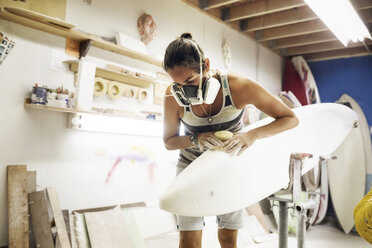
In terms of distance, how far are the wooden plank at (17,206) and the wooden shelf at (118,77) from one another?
2.61 ft

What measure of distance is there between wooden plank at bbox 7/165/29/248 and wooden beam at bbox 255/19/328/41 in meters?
3.67

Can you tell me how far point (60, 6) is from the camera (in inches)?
86.5

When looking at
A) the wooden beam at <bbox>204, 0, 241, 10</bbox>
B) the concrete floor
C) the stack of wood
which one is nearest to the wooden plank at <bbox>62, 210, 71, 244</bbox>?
the stack of wood

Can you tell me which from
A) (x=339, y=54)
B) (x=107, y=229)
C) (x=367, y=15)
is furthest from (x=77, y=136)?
(x=339, y=54)

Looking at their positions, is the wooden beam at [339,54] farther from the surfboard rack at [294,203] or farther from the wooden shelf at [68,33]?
the surfboard rack at [294,203]

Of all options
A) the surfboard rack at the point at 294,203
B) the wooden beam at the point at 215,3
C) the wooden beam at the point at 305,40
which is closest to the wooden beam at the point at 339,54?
the wooden beam at the point at 305,40

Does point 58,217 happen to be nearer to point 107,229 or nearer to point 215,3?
point 107,229

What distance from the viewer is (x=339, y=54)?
4.82 metres

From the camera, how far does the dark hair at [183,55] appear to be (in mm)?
1229

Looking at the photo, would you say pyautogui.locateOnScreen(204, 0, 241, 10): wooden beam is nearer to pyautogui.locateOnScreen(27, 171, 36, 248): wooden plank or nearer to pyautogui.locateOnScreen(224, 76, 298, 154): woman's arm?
pyautogui.locateOnScreen(224, 76, 298, 154): woman's arm

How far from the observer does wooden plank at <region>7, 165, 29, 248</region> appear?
1.84 meters

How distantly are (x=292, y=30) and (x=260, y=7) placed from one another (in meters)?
0.86

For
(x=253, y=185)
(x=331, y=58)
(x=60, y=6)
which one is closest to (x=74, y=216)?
(x=253, y=185)

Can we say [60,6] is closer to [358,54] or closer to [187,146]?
[187,146]
